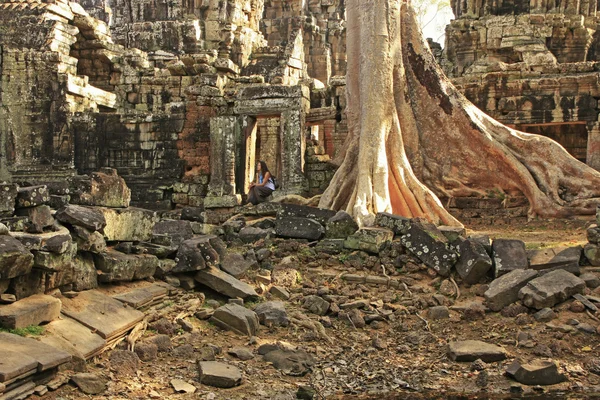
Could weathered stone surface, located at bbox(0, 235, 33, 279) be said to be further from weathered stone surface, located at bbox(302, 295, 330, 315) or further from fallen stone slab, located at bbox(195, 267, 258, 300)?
weathered stone surface, located at bbox(302, 295, 330, 315)

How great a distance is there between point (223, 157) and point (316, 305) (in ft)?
22.5

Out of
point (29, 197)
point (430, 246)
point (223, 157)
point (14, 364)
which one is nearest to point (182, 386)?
point (14, 364)

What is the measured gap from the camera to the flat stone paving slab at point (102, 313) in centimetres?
580

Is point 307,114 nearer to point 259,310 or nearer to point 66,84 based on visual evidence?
point 66,84

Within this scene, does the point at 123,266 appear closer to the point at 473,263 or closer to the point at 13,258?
Result: the point at 13,258

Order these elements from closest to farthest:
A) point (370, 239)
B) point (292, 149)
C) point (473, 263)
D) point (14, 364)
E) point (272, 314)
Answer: point (14, 364)
point (272, 314)
point (473, 263)
point (370, 239)
point (292, 149)

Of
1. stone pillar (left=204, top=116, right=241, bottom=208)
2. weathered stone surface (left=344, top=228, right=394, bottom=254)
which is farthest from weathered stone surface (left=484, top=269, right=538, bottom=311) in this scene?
stone pillar (left=204, top=116, right=241, bottom=208)

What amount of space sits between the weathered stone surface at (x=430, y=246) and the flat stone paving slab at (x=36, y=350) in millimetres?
4455

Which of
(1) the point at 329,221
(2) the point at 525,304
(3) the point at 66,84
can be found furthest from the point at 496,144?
(3) the point at 66,84

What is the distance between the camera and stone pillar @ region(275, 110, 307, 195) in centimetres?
1326

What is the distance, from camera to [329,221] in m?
9.34

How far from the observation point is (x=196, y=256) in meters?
7.48

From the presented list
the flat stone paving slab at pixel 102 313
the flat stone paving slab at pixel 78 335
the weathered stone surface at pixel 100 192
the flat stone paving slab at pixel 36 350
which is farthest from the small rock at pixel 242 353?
the weathered stone surface at pixel 100 192

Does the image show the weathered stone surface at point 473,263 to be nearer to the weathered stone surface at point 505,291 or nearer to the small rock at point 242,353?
the weathered stone surface at point 505,291
